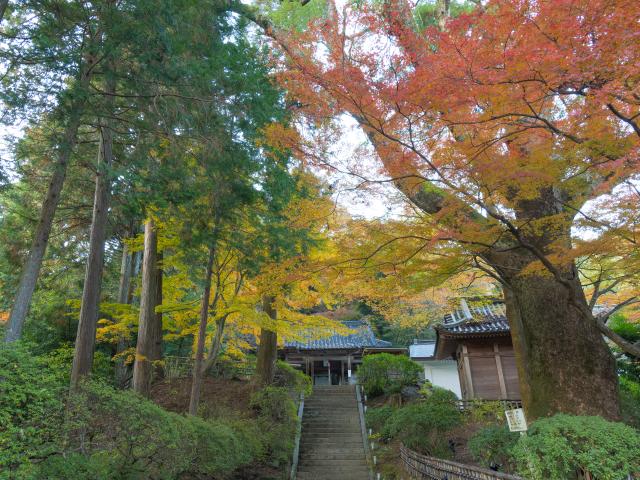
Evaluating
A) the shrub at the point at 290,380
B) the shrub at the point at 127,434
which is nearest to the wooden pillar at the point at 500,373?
the shrub at the point at 290,380

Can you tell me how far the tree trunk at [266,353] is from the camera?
14.1 meters

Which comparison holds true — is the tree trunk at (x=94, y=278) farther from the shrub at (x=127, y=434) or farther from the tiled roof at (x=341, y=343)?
the tiled roof at (x=341, y=343)

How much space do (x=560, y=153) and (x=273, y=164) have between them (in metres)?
5.73

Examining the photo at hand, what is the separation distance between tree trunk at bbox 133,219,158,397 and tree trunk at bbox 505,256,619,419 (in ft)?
27.8

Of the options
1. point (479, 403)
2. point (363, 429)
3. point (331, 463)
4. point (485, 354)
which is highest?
point (485, 354)

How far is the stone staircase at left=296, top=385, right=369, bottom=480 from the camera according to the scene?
462 inches

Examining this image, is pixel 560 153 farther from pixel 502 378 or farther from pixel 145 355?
pixel 502 378

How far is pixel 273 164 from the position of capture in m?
9.40

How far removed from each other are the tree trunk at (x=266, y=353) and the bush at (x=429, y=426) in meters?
4.80

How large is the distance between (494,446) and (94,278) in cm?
759

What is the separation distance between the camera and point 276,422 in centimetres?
1211

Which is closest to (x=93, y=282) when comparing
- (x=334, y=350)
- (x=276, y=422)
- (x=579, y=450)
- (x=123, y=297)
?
(x=276, y=422)

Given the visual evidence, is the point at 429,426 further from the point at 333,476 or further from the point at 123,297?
the point at 123,297

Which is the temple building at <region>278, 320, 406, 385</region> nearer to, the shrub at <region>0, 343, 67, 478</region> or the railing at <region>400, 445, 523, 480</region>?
the railing at <region>400, 445, 523, 480</region>
